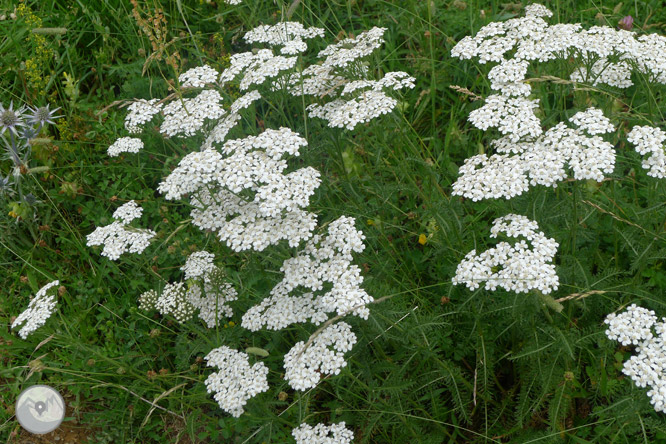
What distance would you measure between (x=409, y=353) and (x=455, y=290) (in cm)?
48

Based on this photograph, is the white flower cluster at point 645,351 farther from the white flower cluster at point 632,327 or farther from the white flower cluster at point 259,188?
the white flower cluster at point 259,188

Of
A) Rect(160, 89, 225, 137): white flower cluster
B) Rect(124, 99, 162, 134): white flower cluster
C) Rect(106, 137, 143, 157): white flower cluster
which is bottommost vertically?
Rect(106, 137, 143, 157): white flower cluster

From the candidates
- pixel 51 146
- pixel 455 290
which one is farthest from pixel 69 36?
pixel 455 290

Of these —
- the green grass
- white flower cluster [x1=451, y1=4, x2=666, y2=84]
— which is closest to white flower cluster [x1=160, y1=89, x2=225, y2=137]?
the green grass

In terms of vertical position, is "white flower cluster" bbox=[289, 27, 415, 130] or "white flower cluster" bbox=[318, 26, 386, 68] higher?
"white flower cluster" bbox=[318, 26, 386, 68]

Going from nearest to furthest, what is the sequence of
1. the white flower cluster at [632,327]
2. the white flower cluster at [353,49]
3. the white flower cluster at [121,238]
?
the white flower cluster at [632,327] < the white flower cluster at [121,238] < the white flower cluster at [353,49]

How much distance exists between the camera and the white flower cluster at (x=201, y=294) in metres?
3.23

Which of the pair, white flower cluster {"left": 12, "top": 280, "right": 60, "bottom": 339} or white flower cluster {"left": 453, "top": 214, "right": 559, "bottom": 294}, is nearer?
white flower cluster {"left": 453, "top": 214, "right": 559, "bottom": 294}

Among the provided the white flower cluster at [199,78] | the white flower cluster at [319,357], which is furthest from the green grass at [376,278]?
the white flower cluster at [199,78]

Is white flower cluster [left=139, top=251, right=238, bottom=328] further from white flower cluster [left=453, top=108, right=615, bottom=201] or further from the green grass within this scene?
white flower cluster [left=453, top=108, right=615, bottom=201]

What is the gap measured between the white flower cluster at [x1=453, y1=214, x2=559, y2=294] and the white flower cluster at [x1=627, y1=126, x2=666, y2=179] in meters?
0.54

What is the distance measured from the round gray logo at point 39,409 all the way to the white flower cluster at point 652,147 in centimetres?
317

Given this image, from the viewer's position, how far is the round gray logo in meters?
3.11

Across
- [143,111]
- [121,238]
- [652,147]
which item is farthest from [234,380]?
[652,147]
